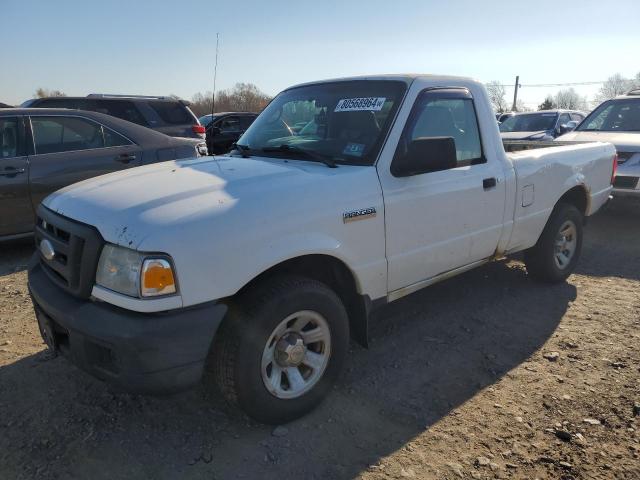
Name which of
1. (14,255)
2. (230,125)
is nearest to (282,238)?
(14,255)

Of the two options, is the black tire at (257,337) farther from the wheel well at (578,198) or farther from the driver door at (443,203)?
the wheel well at (578,198)

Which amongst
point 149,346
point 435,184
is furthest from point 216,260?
point 435,184

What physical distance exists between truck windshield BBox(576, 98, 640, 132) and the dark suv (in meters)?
6.95

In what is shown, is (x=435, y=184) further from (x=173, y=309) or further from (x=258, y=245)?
(x=173, y=309)

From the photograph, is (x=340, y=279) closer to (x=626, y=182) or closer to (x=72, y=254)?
(x=72, y=254)

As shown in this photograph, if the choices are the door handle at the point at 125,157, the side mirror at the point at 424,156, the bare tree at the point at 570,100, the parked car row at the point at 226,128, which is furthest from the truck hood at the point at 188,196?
the bare tree at the point at 570,100

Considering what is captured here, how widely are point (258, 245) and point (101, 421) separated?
1.42 meters

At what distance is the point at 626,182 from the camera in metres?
7.03

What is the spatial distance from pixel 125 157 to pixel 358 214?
4.15 meters

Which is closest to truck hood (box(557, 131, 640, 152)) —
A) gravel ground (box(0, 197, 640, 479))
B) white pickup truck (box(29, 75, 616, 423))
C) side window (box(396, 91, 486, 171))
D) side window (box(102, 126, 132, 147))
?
gravel ground (box(0, 197, 640, 479))

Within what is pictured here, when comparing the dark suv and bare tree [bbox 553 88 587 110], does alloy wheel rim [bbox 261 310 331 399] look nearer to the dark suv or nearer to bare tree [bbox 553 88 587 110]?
the dark suv

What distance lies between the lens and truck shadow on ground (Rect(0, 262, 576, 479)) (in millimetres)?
2490

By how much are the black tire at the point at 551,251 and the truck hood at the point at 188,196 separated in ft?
8.31

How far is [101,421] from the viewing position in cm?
281
